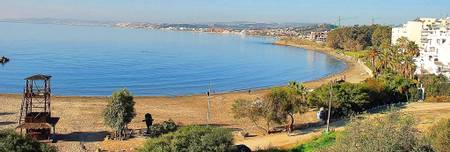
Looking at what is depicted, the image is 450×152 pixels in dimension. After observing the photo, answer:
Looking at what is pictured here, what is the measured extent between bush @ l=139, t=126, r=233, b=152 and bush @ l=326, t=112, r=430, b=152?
6.31 meters

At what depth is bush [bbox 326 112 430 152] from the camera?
18.4m

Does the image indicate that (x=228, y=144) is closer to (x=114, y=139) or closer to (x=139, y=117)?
(x=114, y=139)

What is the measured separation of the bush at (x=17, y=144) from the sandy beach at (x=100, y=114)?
38.9 feet

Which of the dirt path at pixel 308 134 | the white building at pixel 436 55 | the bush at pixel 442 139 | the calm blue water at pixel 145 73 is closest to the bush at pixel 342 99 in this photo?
the dirt path at pixel 308 134

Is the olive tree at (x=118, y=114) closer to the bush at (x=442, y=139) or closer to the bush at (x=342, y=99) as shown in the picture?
the bush at (x=342, y=99)

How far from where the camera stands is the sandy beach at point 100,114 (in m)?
39.6

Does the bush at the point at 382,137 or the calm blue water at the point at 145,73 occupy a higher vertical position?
the bush at the point at 382,137

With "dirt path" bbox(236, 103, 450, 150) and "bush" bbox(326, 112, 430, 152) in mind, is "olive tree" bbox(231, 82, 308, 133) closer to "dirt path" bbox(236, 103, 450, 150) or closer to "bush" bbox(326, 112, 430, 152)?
"dirt path" bbox(236, 103, 450, 150)

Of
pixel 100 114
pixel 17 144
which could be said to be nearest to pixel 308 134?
pixel 17 144

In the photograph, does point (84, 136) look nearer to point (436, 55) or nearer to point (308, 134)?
point (308, 134)

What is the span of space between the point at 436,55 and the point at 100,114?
166ft

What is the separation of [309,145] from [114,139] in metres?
14.9

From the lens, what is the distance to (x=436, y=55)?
252 ft

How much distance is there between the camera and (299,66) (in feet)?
394
